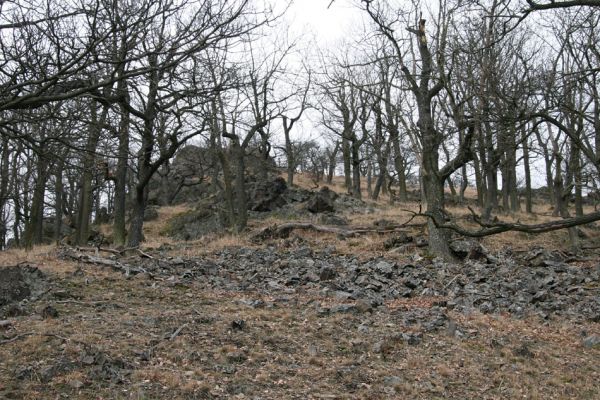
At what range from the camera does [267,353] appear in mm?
5984

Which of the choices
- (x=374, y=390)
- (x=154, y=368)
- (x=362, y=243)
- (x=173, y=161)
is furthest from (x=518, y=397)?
(x=173, y=161)

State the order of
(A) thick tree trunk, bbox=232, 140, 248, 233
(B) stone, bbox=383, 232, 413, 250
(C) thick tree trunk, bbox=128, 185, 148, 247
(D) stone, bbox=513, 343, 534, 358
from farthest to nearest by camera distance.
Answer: (A) thick tree trunk, bbox=232, 140, 248, 233
(C) thick tree trunk, bbox=128, 185, 148, 247
(B) stone, bbox=383, 232, 413, 250
(D) stone, bbox=513, 343, 534, 358

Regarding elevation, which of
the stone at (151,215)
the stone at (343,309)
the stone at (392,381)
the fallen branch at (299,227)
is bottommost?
the stone at (392,381)

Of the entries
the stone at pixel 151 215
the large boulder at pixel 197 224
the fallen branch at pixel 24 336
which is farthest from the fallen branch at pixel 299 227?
the stone at pixel 151 215

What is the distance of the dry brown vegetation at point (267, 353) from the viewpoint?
5031 millimetres

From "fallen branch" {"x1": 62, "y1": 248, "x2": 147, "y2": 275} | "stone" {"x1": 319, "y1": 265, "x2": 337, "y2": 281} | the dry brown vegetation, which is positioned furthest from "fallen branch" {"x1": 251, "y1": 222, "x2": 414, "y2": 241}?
the dry brown vegetation

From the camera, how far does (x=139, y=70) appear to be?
15.6ft

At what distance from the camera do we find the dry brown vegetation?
503 cm

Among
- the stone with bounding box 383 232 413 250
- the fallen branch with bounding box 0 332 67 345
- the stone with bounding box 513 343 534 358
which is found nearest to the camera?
the fallen branch with bounding box 0 332 67 345

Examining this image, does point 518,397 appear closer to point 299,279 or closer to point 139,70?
point 139,70

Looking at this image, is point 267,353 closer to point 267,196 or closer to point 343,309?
point 343,309

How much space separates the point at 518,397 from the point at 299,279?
5409 mm

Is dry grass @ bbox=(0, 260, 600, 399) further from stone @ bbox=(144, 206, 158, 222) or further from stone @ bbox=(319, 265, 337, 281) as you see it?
stone @ bbox=(144, 206, 158, 222)

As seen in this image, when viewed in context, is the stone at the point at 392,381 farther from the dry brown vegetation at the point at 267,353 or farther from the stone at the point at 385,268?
the stone at the point at 385,268
